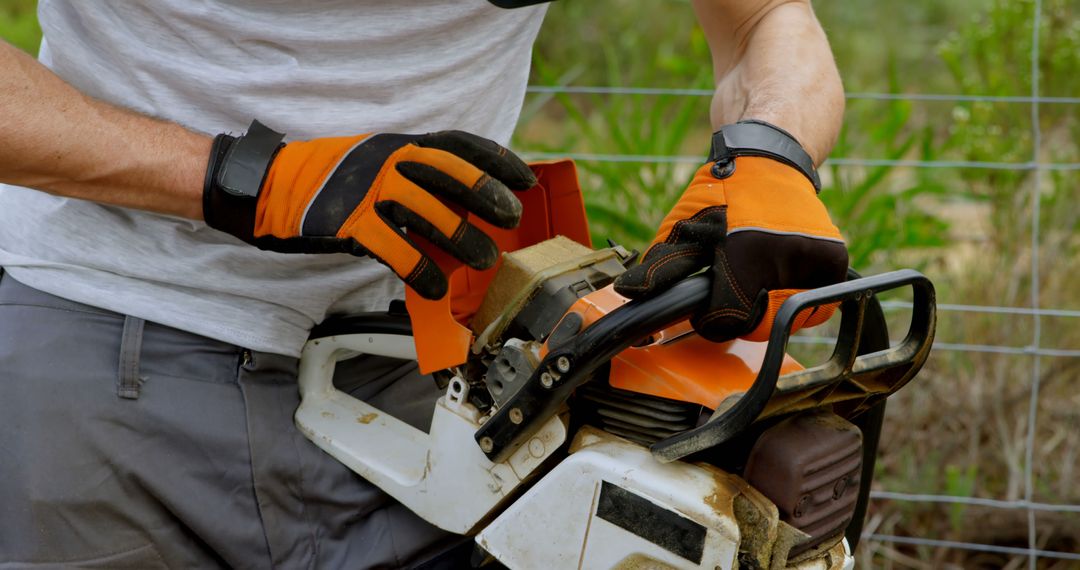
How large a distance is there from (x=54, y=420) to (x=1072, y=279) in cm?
284

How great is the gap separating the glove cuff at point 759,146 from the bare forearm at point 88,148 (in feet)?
2.20

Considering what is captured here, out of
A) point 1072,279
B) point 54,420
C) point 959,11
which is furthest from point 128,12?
point 959,11

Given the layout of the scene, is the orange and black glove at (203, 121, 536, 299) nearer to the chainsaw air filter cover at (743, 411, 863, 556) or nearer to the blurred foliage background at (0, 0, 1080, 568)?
the chainsaw air filter cover at (743, 411, 863, 556)

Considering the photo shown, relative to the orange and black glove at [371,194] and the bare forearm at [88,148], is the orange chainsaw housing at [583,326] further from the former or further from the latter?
the bare forearm at [88,148]

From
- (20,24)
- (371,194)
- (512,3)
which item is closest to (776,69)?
(512,3)

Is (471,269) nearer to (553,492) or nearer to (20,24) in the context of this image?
(553,492)

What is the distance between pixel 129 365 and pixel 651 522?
77 centimetres

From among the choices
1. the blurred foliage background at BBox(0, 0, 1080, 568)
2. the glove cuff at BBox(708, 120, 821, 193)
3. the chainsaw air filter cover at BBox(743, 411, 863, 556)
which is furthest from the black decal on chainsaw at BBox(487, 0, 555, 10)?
the blurred foliage background at BBox(0, 0, 1080, 568)

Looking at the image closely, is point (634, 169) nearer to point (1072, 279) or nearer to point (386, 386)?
point (1072, 279)

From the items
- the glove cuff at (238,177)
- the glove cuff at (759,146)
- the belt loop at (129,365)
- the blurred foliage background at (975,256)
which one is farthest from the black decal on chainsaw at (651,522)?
the blurred foliage background at (975,256)

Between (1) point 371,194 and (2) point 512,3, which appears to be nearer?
(1) point 371,194

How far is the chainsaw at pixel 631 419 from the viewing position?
111cm

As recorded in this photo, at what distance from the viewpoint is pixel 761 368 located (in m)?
1.05

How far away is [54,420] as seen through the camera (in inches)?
54.7
